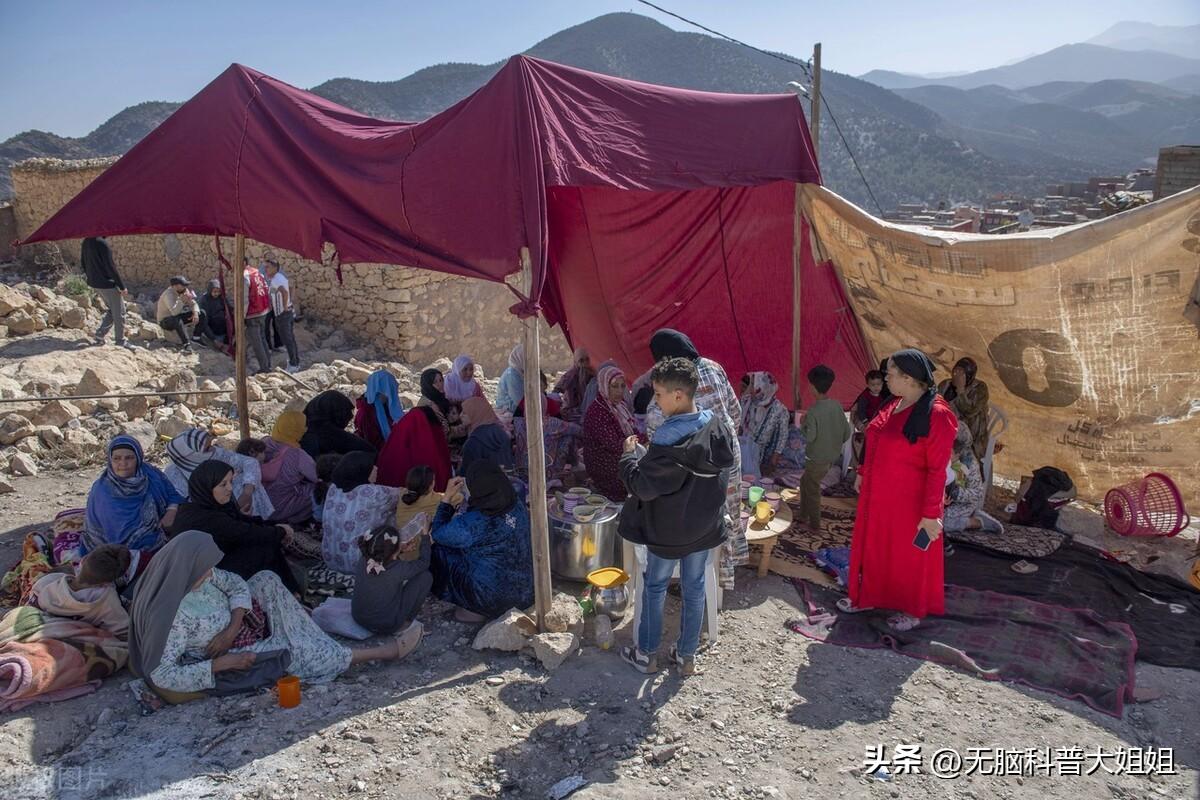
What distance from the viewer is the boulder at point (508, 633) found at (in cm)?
391

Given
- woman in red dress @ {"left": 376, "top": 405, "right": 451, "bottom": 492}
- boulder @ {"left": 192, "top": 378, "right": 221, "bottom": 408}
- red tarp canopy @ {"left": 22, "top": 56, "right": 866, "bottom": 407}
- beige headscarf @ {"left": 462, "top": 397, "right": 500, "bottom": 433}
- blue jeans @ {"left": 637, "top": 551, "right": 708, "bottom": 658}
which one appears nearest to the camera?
blue jeans @ {"left": 637, "top": 551, "right": 708, "bottom": 658}

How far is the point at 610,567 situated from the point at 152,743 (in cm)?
227

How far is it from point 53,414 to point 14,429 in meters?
0.40

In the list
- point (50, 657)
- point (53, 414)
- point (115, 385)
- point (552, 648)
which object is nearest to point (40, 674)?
point (50, 657)

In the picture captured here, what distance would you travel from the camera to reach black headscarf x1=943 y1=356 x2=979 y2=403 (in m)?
5.57

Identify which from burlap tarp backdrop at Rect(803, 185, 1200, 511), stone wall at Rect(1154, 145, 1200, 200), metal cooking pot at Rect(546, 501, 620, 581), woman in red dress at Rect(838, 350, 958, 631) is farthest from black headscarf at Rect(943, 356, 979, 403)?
stone wall at Rect(1154, 145, 1200, 200)

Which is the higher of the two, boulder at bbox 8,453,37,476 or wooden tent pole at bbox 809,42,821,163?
wooden tent pole at bbox 809,42,821,163

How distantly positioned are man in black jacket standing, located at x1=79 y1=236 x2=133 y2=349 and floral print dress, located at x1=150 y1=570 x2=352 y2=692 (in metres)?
6.49

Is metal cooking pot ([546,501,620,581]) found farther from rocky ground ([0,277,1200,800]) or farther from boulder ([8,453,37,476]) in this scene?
boulder ([8,453,37,476])

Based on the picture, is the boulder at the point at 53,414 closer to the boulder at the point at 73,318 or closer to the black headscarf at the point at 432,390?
the boulder at the point at 73,318

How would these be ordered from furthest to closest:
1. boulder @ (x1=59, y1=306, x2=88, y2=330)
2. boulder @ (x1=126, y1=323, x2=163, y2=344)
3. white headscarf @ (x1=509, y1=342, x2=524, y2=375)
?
1. boulder @ (x1=126, y1=323, x2=163, y2=344)
2. boulder @ (x1=59, y1=306, x2=88, y2=330)
3. white headscarf @ (x1=509, y1=342, x2=524, y2=375)

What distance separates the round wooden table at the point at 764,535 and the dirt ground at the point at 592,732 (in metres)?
0.78

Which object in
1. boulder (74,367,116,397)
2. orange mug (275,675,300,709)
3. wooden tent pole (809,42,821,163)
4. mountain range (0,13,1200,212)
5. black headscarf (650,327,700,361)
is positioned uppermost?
mountain range (0,13,1200,212)

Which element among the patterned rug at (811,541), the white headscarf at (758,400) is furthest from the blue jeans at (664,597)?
the white headscarf at (758,400)
